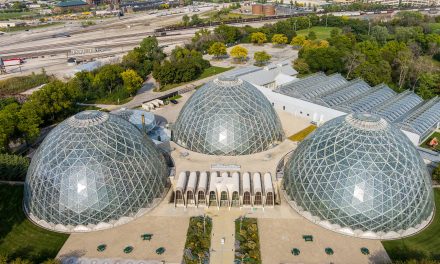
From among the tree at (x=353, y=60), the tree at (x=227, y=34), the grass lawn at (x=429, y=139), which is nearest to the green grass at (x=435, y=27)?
the tree at (x=353, y=60)

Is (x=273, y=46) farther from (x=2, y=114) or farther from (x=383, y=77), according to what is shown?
(x=2, y=114)

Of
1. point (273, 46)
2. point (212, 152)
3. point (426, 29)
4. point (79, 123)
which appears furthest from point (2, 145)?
point (426, 29)

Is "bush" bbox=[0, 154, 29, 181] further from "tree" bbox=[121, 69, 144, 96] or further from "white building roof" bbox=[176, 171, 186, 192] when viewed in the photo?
"tree" bbox=[121, 69, 144, 96]

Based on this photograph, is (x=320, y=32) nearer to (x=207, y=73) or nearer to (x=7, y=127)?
(x=207, y=73)

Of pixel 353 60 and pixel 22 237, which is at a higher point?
pixel 353 60

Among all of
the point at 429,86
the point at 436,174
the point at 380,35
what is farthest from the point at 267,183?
the point at 380,35

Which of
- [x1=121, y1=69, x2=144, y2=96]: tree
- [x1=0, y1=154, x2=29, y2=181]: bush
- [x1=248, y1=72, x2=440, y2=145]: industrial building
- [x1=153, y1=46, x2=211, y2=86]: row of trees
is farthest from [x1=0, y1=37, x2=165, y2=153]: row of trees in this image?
[x1=248, y1=72, x2=440, y2=145]: industrial building

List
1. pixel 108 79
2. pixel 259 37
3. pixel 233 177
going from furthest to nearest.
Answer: pixel 259 37 → pixel 108 79 → pixel 233 177

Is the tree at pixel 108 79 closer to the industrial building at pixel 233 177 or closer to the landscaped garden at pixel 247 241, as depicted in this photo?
the industrial building at pixel 233 177
